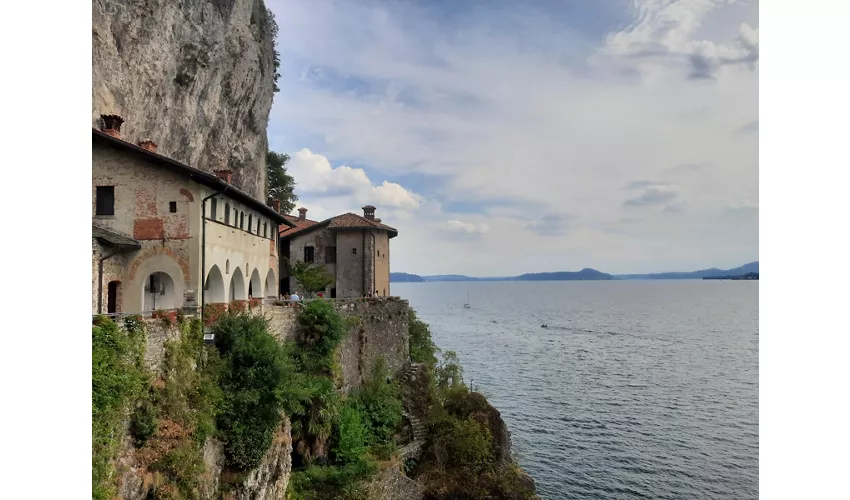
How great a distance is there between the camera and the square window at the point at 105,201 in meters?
11.4

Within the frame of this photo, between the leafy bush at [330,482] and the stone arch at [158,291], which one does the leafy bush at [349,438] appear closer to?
the leafy bush at [330,482]

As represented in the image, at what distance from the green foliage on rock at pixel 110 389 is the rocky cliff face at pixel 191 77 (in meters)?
6.87

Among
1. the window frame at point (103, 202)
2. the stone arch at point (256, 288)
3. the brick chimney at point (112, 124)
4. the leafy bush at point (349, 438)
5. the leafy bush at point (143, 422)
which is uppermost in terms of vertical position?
the brick chimney at point (112, 124)

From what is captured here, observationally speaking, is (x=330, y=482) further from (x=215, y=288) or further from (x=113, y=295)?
(x=113, y=295)

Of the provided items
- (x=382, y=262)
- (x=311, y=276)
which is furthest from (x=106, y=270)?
(x=382, y=262)

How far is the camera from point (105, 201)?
11.5 m

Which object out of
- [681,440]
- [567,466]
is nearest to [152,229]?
[567,466]

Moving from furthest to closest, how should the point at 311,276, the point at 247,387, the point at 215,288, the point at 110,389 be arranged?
the point at 311,276 < the point at 215,288 < the point at 247,387 < the point at 110,389

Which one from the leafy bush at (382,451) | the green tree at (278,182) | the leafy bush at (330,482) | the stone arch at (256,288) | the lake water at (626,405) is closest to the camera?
the leafy bush at (330,482)

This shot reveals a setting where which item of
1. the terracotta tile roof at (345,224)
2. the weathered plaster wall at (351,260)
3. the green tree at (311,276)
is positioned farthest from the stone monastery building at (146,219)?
the weathered plaster wall at (351,260)

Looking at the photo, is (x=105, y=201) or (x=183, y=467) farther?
(x=105, y=201)

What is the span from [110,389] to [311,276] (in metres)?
16.0

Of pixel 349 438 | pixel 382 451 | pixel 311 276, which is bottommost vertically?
pixel 382 451

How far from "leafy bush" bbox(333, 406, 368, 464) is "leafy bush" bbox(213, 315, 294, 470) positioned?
403cm
